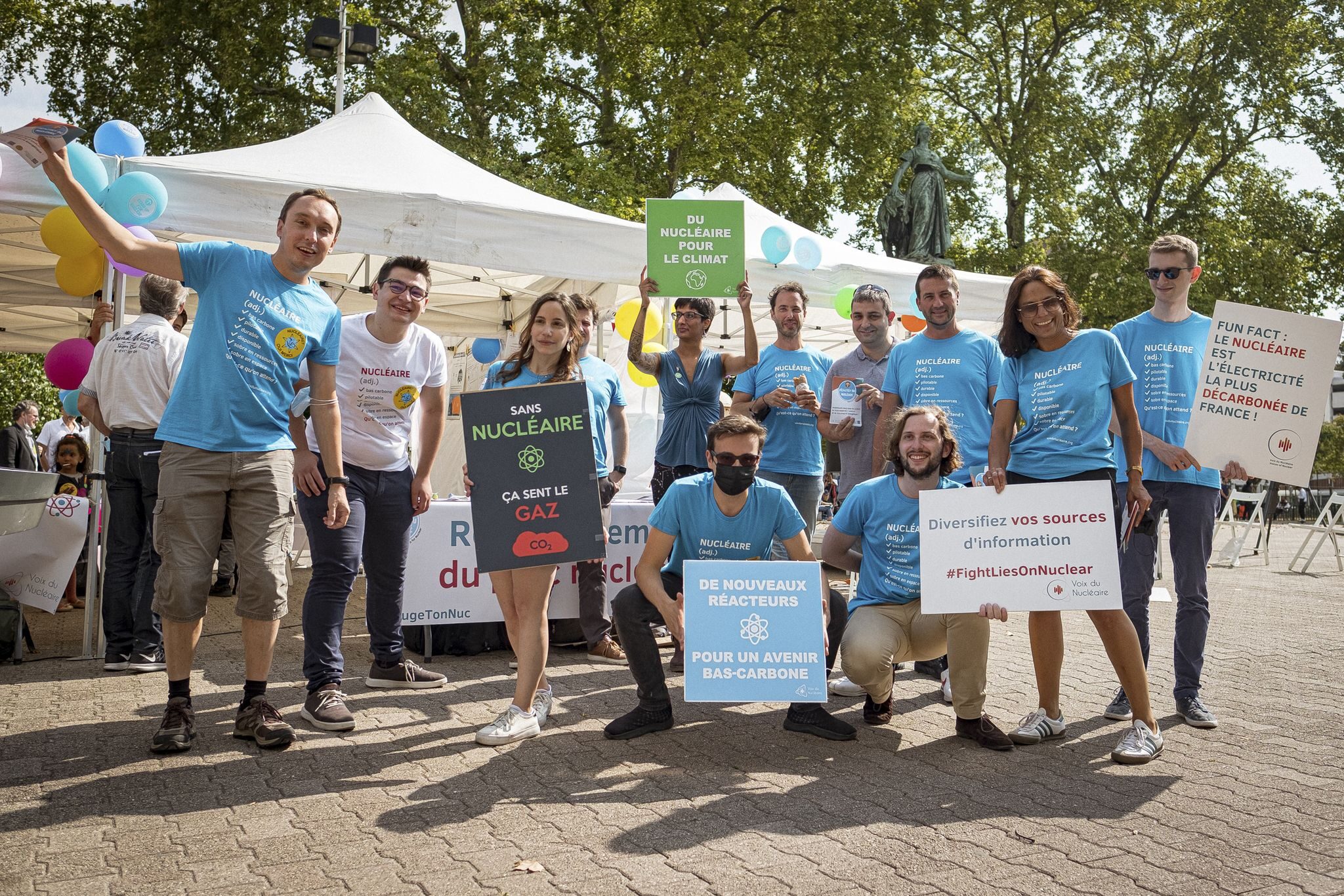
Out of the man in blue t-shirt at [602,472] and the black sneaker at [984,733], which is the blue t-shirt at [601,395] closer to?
the man in blue t-shirt at [602,472]

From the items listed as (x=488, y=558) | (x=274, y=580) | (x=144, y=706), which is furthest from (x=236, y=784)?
(x=144, y=706)

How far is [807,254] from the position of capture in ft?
27.4

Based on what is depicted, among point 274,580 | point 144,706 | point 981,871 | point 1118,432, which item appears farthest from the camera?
point 144,706

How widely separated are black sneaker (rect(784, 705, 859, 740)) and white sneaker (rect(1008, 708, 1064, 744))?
620 millimetres

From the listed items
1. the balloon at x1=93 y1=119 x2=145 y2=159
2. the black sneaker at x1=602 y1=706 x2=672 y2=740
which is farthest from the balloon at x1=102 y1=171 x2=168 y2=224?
the black sneaker at x1=602 y1=706 x2=672 y2=740

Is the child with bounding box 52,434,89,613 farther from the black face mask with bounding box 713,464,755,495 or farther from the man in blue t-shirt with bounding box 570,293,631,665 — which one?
the black face mask with bounding box 713,464,755,495

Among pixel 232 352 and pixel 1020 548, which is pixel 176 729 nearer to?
pixel 232 352

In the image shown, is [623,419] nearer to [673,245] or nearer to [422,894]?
[673,245]

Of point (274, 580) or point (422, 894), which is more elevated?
point (274, 580)

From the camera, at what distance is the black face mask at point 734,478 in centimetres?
418

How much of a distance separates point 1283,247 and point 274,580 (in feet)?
83.3

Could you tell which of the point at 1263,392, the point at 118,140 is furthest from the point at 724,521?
the point at 118,140

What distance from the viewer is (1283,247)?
24016 millimetres

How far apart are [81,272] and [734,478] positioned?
14.2ft
